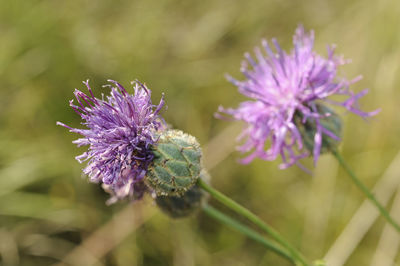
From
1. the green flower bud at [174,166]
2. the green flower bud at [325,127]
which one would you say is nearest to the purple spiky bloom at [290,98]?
the green flower bud at [325,127]

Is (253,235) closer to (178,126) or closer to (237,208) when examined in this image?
(237,208)

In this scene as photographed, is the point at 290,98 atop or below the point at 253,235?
atop

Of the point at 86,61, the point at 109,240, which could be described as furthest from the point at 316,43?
the point at 109,240

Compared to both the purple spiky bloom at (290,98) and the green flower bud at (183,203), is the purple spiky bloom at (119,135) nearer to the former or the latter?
the green flower bud at (183,203)

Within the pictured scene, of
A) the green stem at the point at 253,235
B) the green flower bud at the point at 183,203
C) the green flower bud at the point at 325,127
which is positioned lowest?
the green stem at the point at 253,235

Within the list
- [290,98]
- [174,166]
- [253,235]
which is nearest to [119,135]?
[174,166]

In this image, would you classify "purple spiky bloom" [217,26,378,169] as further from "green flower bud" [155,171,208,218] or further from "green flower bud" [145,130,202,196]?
"green flower bud" [145,130,202,196]

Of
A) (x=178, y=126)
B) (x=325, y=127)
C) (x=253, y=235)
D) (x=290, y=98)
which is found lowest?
(x=253, y=235)

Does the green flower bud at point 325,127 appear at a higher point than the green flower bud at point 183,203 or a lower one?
lower
